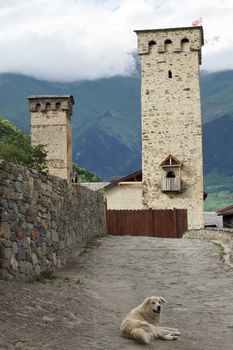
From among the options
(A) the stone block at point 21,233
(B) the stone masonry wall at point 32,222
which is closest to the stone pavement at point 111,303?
(B) the stone masonry wall at point 32,222

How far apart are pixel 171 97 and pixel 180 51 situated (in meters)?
3.35

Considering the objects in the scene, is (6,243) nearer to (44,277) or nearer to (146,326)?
(44,277)

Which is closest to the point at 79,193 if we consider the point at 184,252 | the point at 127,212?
the point at 184,252

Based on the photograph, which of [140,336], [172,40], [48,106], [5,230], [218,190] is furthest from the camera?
[218,190]

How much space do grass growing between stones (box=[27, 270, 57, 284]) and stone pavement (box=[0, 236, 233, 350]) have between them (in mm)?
131

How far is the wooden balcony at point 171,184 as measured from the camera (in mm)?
39375

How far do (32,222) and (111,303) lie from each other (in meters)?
2.26

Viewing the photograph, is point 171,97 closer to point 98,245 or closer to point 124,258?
point 98,245

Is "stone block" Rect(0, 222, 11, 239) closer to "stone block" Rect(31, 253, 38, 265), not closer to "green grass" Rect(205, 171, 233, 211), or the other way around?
"stone block" Rect(31, 253, 38, 265)

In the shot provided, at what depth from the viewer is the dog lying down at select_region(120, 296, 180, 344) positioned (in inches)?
268

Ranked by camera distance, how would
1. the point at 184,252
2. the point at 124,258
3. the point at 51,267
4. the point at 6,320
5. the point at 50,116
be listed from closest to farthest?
the point at 6,320
the point at 51,267
the point at 124,258
the point at 184,252
the point at 50,116

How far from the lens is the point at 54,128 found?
50969 millimetres

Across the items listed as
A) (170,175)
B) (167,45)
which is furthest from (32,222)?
(167,45)

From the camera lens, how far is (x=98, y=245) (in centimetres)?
1870
